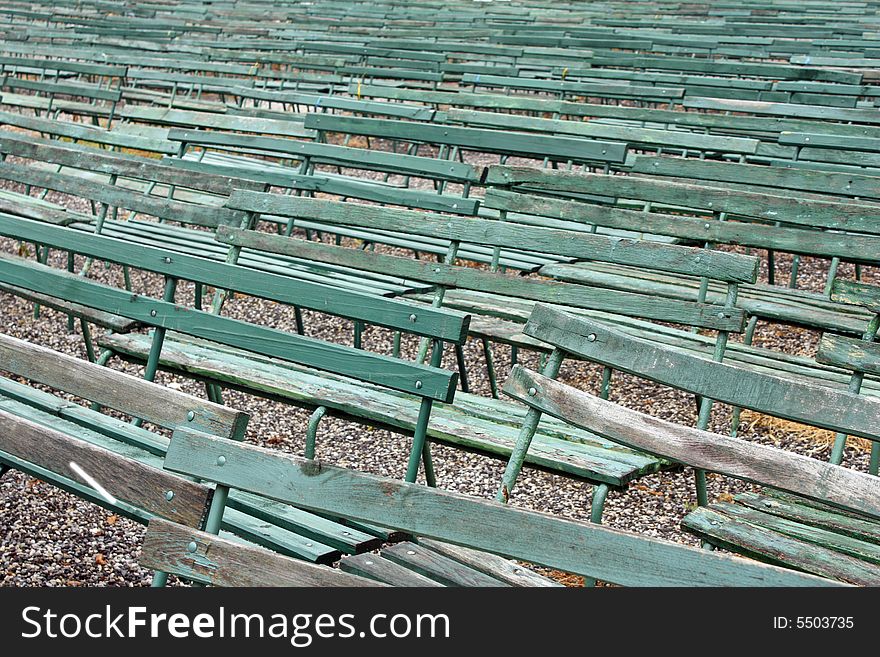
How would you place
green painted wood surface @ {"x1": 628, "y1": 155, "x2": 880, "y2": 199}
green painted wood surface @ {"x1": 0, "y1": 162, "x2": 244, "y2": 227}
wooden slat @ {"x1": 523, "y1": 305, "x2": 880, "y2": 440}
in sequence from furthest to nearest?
green painted wood surface @ {"x1": 628, "y1": 155, "x2": 880, "y2": 199} < green painted wood surface @ {"x1": 0, "y1": 162, "x2": 244, "y2": 227} < wooden slat @ {"x1": 523, "y1": 305, "x2": 880, "y2": 440}

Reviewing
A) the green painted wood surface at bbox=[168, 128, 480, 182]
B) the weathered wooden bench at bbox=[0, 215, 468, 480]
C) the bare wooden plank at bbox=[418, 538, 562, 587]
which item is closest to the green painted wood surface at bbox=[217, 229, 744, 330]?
the weathered wooden bench at bbox=[0, 215, 468, 480]

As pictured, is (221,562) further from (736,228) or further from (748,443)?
(736,228)

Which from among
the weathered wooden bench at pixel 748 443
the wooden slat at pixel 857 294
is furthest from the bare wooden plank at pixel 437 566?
the wooden slat at pixel 857 294

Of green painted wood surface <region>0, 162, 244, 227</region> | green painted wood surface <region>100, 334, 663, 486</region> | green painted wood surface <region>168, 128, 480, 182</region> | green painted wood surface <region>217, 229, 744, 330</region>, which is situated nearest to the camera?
green painted wood surface <region>100, 334, 663, 486</region>

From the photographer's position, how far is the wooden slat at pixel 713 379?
216 centimetres

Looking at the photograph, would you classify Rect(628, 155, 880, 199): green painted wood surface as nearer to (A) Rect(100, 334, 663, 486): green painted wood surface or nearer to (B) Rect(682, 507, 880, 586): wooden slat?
(A) Rect(100, 334, 663, 486): green painted wood surface

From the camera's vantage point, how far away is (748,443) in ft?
7.23

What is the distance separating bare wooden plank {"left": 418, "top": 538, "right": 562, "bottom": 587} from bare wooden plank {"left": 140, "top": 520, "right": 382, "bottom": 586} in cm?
49

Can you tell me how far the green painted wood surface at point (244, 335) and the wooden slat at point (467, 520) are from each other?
2.36 ft

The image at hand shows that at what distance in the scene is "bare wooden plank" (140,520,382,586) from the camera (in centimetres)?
187
